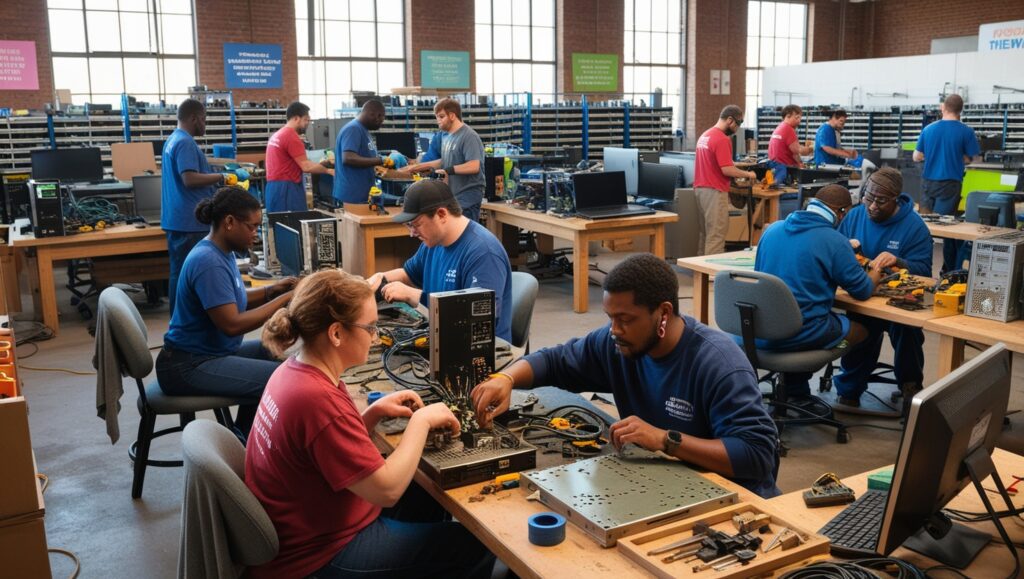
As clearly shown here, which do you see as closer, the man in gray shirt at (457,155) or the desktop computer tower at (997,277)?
the desktop computer tower at (997,277)

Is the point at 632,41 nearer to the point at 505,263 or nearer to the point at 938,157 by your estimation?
the point at 938,157

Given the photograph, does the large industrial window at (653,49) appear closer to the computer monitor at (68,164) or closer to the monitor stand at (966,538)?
the computer monitor at (68,164)

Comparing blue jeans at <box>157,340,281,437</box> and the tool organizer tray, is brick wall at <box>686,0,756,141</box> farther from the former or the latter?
the tool organizer tray

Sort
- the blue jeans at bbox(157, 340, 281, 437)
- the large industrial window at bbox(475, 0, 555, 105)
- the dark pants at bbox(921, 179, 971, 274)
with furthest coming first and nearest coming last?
the large industrial window at bbox(475, 0, 555, 105)
the dark pants at bbox(921, 179, 971, 274)
the blue jeans at bbox(157, 340, 281, 437)

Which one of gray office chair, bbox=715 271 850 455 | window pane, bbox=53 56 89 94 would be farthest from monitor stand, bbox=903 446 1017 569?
window pane, bbox=53 56 89 94

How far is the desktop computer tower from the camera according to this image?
11.8 feet

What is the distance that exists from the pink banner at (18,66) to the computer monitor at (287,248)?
8.48m

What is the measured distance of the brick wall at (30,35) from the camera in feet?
36.4

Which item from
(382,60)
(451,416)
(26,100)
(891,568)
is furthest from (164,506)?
(382,60)

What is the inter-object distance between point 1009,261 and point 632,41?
13143mm

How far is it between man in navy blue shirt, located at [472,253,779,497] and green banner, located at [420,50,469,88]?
12.1 m

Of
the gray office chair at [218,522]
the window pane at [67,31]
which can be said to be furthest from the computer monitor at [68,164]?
the gray office chair at [218,522]

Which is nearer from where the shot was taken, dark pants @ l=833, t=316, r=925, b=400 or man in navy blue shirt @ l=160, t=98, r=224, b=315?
dark pants @ l=833, t=316, r=925, b=400

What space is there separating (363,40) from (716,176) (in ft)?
24.9
